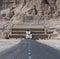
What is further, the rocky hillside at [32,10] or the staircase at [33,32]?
the rocky hillside at [32,10]

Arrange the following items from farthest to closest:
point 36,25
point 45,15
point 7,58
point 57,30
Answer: point 45,15, point 36,25, point 57,30, point 7,58

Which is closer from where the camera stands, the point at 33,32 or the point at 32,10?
the point at 33,32

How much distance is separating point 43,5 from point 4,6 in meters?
16.8

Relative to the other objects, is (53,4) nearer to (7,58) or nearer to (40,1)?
(40,1)

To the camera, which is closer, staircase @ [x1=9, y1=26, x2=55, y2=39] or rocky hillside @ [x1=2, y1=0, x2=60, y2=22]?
staircase @ [x1=9, y1=26, x2=55, y2=39]

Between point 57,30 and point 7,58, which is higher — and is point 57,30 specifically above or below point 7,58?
below

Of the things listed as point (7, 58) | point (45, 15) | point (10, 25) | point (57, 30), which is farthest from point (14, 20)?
point (7, 58)

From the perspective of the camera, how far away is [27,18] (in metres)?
144

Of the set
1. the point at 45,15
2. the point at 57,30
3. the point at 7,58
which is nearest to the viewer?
the point at 7,58

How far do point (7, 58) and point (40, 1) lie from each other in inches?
5062

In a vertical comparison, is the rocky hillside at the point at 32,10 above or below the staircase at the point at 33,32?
above

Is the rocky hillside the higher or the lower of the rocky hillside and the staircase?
the higher

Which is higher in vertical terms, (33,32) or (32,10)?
(32,10)

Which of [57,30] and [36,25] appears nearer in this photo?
[57,30]
